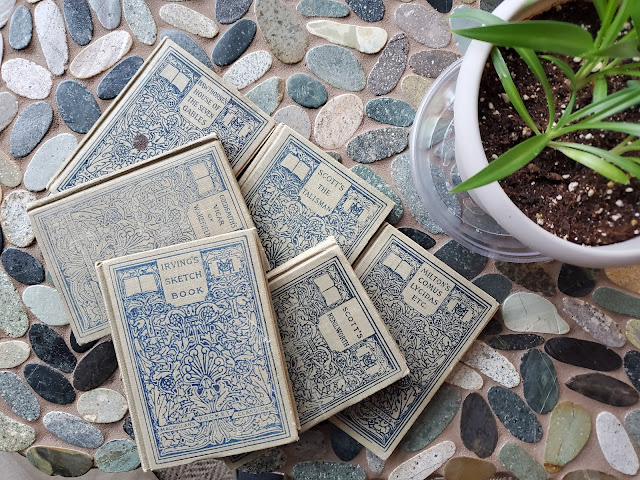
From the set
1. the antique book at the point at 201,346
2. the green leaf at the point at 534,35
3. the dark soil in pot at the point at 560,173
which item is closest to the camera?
the green leaf at the point at 534,35

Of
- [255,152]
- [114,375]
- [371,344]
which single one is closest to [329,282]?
[371,344]

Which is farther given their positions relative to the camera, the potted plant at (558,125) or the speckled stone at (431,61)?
the speckled stone at (431,61)

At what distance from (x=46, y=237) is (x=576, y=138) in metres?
0.62

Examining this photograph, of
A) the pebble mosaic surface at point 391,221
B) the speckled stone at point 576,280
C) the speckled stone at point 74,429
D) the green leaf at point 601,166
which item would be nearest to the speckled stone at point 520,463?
the pebble mosaic surface at point 391,221

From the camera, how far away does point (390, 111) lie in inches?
29.4

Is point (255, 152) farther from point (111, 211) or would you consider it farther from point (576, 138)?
point (576, 138)

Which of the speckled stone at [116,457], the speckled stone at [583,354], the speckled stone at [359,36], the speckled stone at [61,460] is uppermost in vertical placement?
the speckled stone at [359,36]

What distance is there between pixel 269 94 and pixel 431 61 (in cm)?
22

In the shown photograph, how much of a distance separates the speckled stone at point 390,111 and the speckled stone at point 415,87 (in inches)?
0.4

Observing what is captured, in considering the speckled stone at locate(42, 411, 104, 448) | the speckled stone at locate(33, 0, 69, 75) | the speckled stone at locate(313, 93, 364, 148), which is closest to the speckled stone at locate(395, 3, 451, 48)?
the speckled stone at locate(313, 93, 364, 148)

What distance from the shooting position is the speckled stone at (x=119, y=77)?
2.48ft

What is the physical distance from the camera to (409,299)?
28.5 inches

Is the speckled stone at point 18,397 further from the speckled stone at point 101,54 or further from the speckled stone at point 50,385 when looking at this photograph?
the speckled stone at point 101,54

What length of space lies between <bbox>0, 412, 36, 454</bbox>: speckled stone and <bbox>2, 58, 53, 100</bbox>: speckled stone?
1.43 feet
